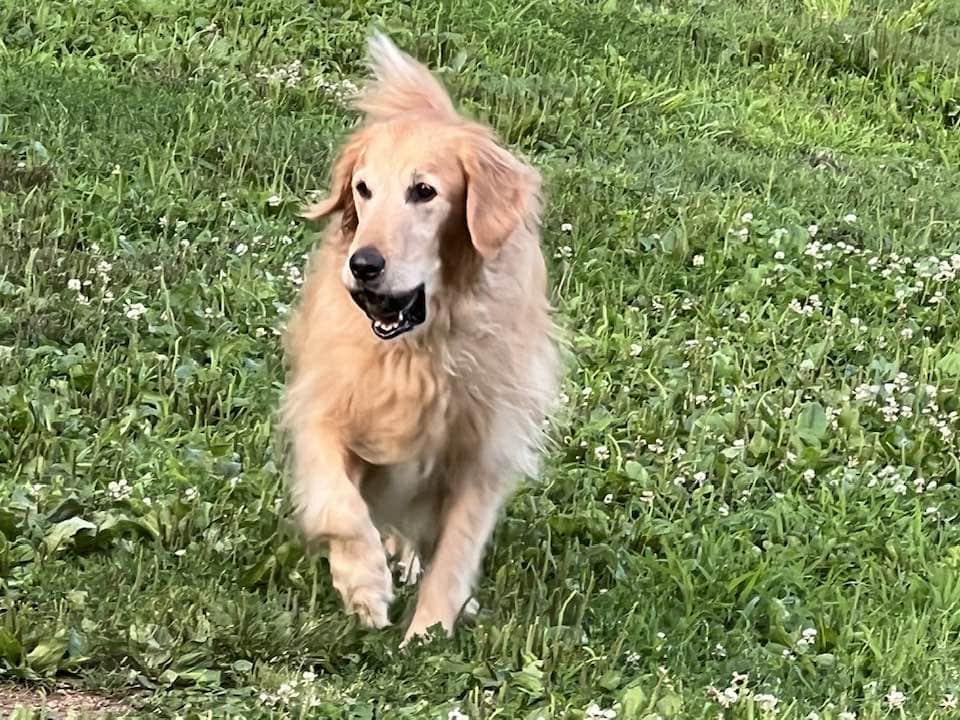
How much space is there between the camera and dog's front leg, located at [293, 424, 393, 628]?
3.96m

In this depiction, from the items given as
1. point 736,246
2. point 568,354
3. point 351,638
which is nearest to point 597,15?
point 736,246

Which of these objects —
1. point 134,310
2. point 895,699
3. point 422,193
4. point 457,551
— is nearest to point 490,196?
point 422,193

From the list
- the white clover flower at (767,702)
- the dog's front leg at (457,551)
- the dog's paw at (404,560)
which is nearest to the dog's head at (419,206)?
the dog's front leg at (457,551)

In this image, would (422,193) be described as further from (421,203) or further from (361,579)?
(361,579)

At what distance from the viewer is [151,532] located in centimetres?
421

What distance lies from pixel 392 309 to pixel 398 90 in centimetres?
78

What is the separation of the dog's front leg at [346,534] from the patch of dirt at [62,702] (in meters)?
0.74

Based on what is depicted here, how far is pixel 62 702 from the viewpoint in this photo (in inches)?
132

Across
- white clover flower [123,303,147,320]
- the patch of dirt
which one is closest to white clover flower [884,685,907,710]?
the patch of dirt

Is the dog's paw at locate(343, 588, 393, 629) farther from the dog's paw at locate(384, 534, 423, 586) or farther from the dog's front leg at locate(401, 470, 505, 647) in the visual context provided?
the dog's paw at locate(384, 534, 423, 586)

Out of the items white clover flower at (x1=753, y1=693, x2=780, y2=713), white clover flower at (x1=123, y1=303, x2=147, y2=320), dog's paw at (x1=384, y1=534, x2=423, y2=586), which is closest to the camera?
white clover flower at (x1=753, y1=693, x2=780, y2=713)

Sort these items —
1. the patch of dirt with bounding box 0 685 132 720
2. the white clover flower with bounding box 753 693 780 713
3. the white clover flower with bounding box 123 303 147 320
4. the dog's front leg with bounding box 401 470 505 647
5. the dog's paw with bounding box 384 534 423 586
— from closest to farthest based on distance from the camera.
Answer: the patch of dirt with bounding box 0 685 132 720, the white clover flower with bounding box 753 693 780 713, the dog's front leg with bounding box 401 470 505 647, the dog's paw with bounding box 384 534 423 586, the white clover flower with bounding box 123 303 147 320

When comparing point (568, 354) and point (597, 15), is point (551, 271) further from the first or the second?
point (597, 15)

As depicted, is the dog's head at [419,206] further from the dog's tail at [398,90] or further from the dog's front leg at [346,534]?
the dog's front leg at [346,534]
